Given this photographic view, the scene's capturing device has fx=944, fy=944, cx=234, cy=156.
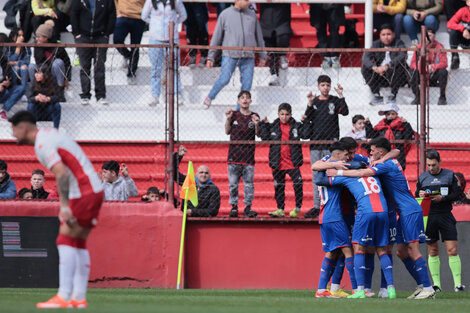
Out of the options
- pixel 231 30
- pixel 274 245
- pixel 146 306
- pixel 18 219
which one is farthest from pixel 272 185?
pixel 146 306

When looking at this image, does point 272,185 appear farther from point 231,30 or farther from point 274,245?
point 231,30

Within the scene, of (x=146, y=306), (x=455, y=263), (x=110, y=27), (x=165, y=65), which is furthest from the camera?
(x=110, y=27)

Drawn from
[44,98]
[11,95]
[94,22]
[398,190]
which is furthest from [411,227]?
[94,22]

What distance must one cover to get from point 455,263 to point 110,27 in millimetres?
8064

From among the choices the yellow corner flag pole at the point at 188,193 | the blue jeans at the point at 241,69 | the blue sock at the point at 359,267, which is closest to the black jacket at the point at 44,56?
the blue jeans at the point at 241,69

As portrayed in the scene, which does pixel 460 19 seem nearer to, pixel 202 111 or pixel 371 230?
pixel 202 111

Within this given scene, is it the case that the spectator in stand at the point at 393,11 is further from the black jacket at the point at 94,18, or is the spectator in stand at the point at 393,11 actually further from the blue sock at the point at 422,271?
the blue sock at the point at 422,271

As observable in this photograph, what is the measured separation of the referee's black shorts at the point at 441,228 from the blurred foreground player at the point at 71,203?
646cm

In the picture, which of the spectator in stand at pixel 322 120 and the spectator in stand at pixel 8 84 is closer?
the spectator in stand at pixel 322 120

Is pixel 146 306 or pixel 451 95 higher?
pixel 451 95

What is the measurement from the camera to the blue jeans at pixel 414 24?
64.0 ft

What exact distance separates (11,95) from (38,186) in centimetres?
262

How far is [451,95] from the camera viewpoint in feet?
61.2

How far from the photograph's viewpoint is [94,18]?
17.9 m
